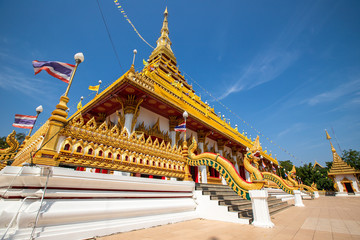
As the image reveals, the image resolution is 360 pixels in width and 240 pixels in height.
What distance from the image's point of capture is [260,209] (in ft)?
13.4

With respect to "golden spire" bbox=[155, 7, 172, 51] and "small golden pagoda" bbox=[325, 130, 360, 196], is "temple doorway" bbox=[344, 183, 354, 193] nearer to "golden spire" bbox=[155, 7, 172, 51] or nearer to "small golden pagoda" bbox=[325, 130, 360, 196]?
"small golden pagoda" bbox=[325, 130, 360, 196]

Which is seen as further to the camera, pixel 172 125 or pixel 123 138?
pixel 172 125

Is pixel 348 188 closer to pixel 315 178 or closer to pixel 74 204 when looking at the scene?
pixel 315 178

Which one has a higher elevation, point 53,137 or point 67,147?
point 53,137

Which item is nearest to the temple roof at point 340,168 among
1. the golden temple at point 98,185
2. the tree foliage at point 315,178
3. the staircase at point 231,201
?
the tree foliage at point 315,178

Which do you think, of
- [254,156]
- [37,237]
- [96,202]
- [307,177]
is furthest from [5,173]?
[307,177]

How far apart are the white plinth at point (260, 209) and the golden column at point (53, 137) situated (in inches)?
178

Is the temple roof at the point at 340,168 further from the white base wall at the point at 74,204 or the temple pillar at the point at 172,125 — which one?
the white base wall at the point at 74,204

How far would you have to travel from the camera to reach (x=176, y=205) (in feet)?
14.8

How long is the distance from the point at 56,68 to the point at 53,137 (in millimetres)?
1483

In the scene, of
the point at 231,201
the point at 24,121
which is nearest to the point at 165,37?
the point at 24,121

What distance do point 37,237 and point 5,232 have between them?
14.1 inches

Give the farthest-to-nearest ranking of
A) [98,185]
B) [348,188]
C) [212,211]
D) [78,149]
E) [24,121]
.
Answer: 1. [348,188]
2. [24,121]
3. [212,211]
4. [78,149]
5. [98,185]

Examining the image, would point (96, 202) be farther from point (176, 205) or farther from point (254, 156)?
point (254, 156)
